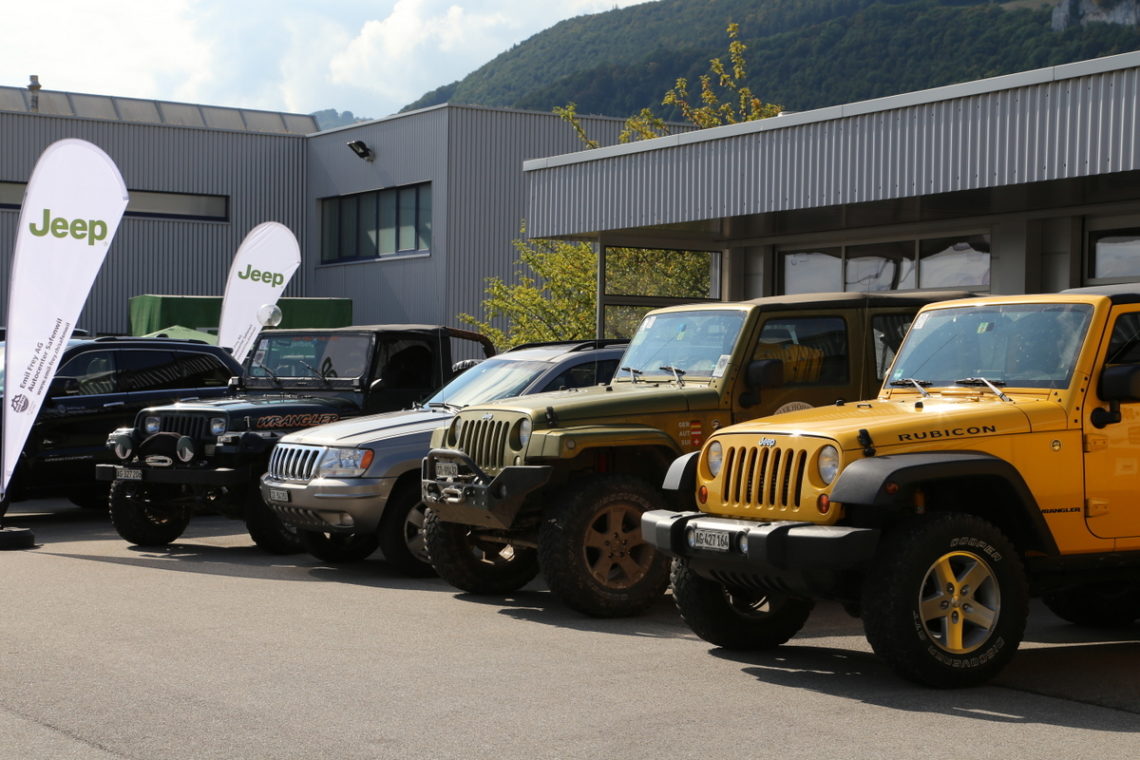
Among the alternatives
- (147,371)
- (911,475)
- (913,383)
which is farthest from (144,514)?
(911,475)

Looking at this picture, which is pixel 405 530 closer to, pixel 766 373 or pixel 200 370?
pixel 766 373

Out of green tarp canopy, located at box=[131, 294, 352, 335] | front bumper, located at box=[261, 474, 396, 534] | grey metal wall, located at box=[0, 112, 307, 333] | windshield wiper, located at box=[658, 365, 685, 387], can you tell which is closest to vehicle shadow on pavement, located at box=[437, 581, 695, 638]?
front bumper, located at box=[261, 474, 396, 534]

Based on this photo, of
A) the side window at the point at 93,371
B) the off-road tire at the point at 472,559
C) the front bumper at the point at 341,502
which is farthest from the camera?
the side window at the point at 93,371

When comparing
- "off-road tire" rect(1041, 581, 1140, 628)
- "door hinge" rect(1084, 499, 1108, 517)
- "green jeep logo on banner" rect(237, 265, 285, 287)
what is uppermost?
"green jeep logo on banner" rect(237, 265, 285, 287)

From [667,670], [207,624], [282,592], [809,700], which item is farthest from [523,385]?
[809,700]

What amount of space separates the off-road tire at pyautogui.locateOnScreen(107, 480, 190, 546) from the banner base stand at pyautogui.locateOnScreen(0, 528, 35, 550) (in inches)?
32.6

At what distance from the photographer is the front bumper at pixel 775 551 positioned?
720 centimetres

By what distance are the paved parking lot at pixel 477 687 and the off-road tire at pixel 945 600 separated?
0.59 feet

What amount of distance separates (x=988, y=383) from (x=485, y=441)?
3.55m

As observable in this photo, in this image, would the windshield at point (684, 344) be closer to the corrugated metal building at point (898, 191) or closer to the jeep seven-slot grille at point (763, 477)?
the jeep seven-slot grille at point (763, 477)

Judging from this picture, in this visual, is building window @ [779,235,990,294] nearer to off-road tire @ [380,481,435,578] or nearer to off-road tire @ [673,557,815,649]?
off-road tire @ [380,481,435,578]

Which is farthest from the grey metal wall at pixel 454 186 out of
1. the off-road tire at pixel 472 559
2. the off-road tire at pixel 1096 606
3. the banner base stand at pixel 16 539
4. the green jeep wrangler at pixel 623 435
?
the off-road tire at pixel 1096 606

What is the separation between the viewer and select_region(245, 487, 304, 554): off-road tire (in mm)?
13266

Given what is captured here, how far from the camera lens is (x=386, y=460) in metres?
11.6
